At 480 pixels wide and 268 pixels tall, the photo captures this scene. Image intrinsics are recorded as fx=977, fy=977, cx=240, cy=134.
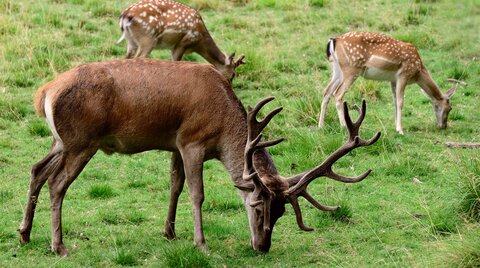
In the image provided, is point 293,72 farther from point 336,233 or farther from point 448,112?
point 336,233

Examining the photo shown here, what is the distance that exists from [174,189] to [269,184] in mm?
960

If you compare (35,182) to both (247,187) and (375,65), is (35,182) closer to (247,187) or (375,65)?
(247,187)

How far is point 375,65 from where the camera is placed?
36.1 ft

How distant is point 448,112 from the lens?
1092cm

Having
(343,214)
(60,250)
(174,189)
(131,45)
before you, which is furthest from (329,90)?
(60,250)

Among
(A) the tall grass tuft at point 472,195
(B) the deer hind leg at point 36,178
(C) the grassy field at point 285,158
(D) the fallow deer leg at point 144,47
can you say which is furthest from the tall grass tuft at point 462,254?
(D) the fallow deer leg at point 144,47

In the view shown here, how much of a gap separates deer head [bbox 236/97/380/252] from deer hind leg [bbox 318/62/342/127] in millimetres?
3745

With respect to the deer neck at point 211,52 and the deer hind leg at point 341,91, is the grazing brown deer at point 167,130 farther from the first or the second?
the deer neck at point 211,52

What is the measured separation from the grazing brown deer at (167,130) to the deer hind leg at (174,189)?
0.33 metres

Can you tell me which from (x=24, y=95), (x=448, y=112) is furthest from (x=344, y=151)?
(x=24, y=95)

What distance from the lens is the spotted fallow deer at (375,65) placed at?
10.9 metres

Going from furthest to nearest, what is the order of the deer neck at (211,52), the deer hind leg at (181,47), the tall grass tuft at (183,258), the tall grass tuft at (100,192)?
the deer neck at (211,52) → the deer hind leg at (181,47) → the tall grass tuft at (100,192) → the tall grass tuft at (183,258)

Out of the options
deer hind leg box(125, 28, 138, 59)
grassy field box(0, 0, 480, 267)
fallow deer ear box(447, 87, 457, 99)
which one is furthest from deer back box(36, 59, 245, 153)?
fallow deer ear box(447, 87, 457, 99)

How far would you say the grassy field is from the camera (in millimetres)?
7047
